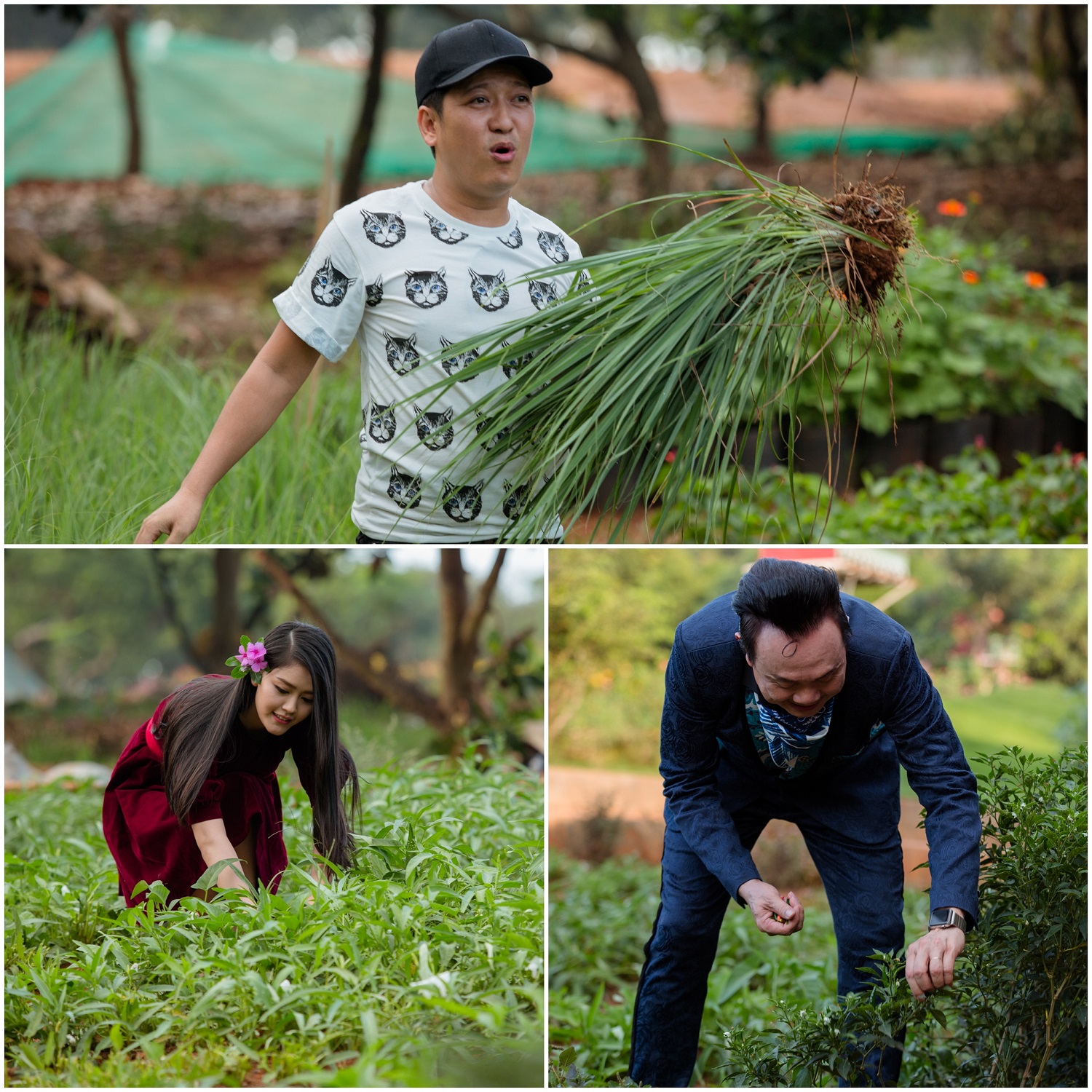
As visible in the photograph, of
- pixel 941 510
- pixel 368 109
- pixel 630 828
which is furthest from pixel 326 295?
pixel 368 109

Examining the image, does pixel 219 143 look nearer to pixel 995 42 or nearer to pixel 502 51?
pixel 995 42

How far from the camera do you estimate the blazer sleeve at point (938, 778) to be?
1671 mm

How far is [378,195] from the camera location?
5.74 feet

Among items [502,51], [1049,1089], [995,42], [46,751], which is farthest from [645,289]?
[995,42]

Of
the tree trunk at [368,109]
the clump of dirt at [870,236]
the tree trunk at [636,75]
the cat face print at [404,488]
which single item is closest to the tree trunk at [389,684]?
the cat face print at [404,488]

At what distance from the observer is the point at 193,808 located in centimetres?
182

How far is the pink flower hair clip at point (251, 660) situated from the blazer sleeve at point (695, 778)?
2.35 ft

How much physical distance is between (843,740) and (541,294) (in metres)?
0.95

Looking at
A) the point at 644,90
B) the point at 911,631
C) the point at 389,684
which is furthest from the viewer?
the point at 644,90

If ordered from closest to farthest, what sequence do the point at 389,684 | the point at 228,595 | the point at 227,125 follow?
the point at 228,595
the point at 389,684
the point at 227,125

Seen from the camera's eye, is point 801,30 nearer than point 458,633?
No

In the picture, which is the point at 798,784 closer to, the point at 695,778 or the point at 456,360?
the point at 695,778

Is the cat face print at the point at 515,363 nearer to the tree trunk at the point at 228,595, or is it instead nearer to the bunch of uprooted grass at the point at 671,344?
the bunch of uprooted grass at the point at 671,344

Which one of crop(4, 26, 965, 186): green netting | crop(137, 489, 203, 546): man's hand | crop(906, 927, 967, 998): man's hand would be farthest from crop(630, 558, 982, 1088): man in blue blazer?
crop(4, 26, 965, 186): green netting
